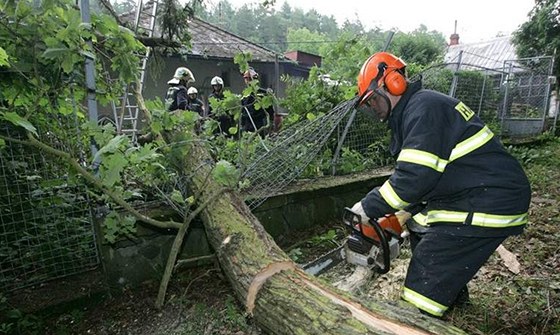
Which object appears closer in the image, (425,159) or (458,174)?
(425,159)

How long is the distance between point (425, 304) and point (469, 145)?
0.96m

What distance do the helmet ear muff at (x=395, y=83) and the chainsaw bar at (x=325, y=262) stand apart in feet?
4.17

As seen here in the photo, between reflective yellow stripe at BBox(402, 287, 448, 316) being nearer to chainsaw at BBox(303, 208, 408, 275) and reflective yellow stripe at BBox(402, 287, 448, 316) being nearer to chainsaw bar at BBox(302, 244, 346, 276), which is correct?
chainsaw at BBox(303, 208, 408, 275)

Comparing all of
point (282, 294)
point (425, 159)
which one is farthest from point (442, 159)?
point (282, 294)

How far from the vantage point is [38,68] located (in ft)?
7.43

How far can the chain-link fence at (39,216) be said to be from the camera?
2.50m

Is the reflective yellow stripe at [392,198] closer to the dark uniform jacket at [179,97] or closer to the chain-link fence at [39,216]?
the chain-link fence at [39,216]

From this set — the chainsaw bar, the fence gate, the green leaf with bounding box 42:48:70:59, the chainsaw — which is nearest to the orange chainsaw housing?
the chainsaw

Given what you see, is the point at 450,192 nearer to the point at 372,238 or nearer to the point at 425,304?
the point at 372,238

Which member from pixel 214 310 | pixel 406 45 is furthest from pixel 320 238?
pixel 406 45

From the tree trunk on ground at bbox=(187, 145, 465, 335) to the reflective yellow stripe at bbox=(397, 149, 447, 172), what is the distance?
0.76 metres

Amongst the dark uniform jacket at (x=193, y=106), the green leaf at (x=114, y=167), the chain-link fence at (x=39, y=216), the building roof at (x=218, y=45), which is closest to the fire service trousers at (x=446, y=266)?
the green leaf at (x=114, y=167)

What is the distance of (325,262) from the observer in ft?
9.54

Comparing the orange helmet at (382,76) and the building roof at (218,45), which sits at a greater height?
the building roof at (218,45)
